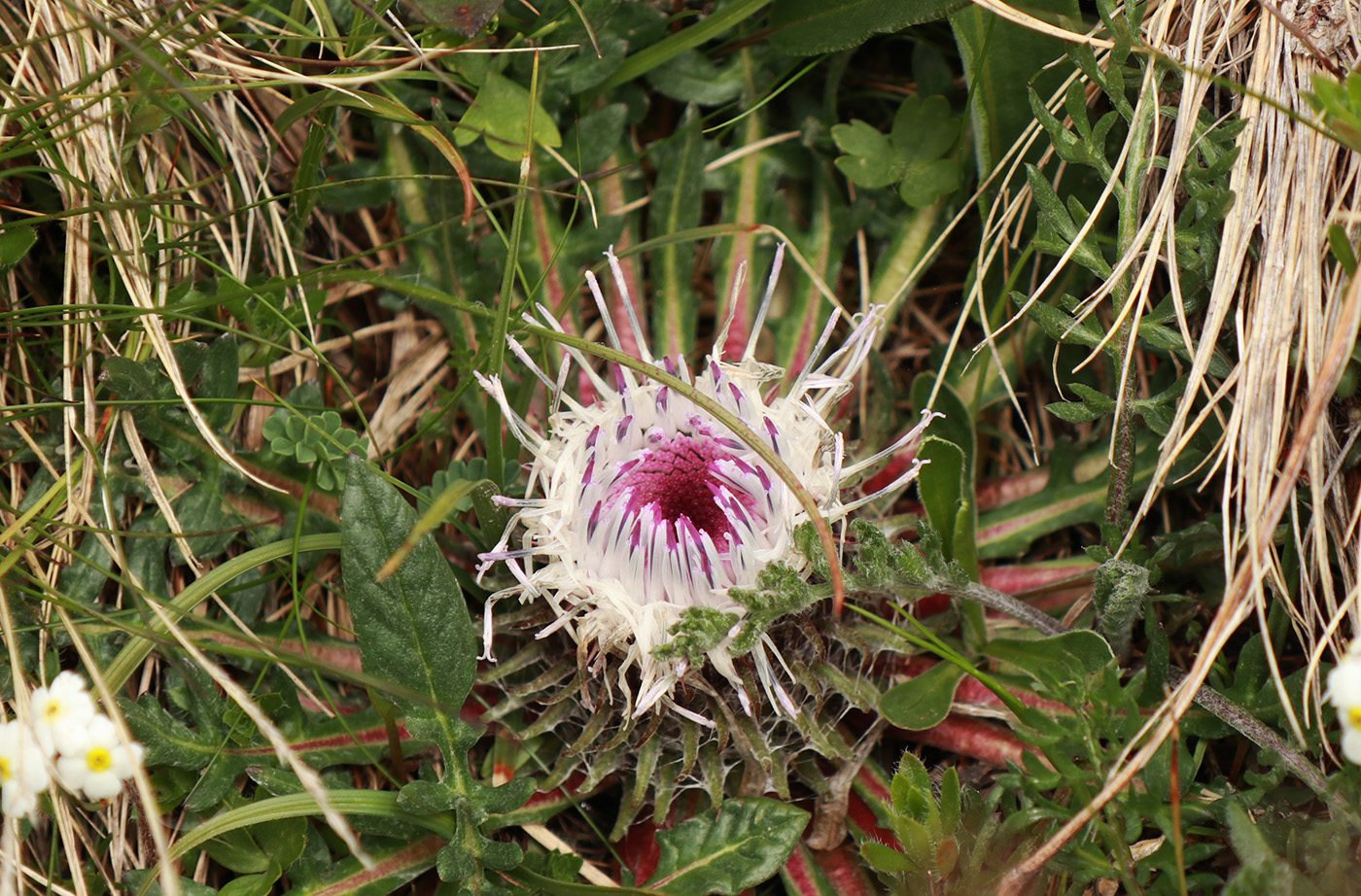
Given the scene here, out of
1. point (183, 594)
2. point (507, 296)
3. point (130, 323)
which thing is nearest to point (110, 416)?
point (130, 323)

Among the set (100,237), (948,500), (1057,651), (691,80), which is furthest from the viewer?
(691,80)

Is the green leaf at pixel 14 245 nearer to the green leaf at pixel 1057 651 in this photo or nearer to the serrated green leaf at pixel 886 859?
the serrated green leaf at pixel 886 859

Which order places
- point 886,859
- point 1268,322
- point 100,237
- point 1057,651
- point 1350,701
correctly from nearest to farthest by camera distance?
1. point 1350,701
2. point 886,859
3. point 1268,322
4. point 1057,651
5. point 100,237

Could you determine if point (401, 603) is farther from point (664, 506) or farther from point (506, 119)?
point (506, 119)

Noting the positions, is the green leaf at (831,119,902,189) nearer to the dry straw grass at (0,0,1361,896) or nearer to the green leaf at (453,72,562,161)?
the dry straw grass at (0,0,1361,896)

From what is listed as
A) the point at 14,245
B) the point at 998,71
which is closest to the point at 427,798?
the point at 14,245

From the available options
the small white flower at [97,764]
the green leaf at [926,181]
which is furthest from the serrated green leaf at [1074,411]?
the small white flower at [97,764]
